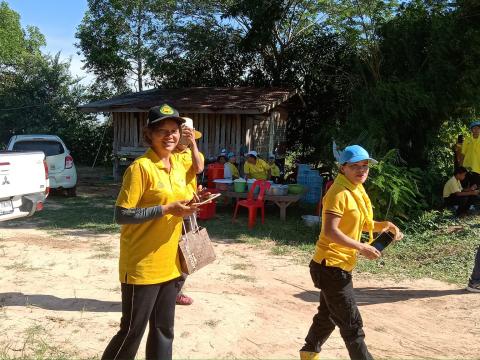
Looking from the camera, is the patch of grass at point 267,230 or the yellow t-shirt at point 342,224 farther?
the patch of grass at point 267,230

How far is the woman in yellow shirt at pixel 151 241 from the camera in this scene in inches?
109

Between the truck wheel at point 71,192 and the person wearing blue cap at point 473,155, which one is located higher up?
the person wearing blue cap at point 473,155

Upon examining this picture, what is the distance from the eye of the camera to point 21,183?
6.80 metres

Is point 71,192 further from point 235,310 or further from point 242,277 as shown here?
point 235,310

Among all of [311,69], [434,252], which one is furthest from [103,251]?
[311,69]

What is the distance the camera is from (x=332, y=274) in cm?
324

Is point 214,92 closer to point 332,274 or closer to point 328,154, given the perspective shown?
point 328,154

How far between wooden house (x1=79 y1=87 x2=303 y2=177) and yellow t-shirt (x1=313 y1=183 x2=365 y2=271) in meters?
9.95

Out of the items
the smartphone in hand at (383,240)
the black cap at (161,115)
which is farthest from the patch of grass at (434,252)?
the black cap at (161,115)

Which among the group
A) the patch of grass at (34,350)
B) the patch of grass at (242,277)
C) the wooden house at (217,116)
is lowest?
the patch of grass at (34,350)

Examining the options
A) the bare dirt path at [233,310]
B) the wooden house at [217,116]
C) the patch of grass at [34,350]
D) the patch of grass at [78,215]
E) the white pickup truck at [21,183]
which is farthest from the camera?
the wooden house at [217,116]

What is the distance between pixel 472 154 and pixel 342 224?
24.0ft

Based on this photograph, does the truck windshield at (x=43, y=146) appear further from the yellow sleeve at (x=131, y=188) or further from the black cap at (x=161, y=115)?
the yellow sleeve at (x=131, y=188)

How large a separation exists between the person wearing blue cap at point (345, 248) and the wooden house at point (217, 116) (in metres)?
9.88
